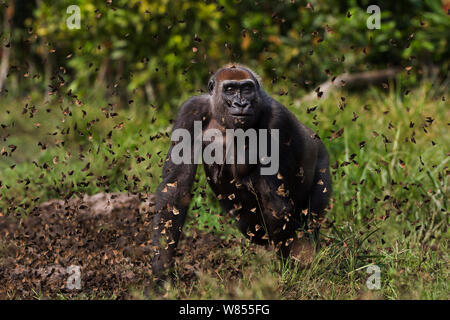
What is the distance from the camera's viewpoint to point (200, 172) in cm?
590

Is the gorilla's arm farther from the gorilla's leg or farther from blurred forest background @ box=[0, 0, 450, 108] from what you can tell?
blurred forest background @ box=[0, 0, 450, 108]

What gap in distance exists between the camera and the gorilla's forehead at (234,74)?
3.94 meters

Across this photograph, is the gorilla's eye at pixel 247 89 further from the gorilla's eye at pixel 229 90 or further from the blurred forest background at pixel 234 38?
the blurred forest background at pixel 234 38

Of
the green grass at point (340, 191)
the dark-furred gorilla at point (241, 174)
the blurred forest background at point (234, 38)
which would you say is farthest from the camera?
the blurred forest background at point (234, 38)

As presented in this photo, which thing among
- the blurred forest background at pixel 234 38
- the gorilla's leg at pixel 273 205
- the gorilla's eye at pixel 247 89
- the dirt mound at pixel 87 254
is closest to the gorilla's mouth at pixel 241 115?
the gorilla's eye at pixel 247 89

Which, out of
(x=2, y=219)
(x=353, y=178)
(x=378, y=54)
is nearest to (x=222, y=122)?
(x=353, y=178)

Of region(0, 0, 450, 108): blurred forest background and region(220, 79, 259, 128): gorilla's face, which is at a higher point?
region(0, 0, 450, 108): blurred forest background

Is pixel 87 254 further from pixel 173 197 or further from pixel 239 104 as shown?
pixel 239 104

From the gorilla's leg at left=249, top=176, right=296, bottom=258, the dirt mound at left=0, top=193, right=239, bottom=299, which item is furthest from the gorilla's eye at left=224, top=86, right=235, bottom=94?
the dirt mound at left=0, top=193, right=239, bottom=299

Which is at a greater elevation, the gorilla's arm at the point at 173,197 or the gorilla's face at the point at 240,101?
the gorilla's face at the point at 240,101

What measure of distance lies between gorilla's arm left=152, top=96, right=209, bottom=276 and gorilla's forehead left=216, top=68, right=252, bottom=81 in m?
0.27

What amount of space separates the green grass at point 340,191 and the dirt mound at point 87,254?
0.16m

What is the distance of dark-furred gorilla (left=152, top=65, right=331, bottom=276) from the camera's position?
3.90m

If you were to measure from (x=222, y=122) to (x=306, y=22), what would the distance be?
5030mm
